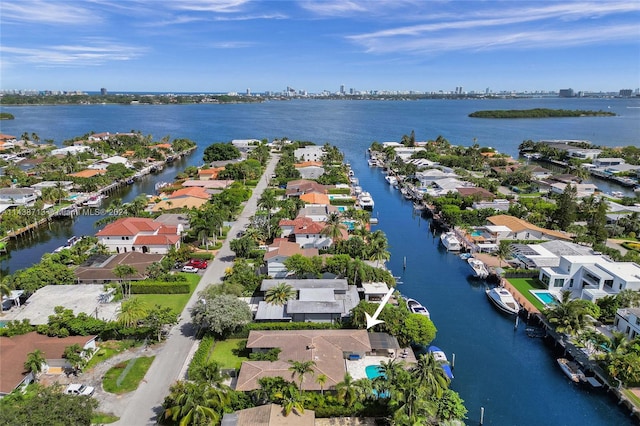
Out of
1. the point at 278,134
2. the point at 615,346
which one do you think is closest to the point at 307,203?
the point at 615,346

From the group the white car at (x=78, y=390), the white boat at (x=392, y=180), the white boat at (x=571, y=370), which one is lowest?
the white boat at (x=571, y=370)

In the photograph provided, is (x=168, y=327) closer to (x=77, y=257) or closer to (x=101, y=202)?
(x=77, y=257)

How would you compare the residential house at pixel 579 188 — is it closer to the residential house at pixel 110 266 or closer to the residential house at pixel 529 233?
the residential house at pixel 529 233

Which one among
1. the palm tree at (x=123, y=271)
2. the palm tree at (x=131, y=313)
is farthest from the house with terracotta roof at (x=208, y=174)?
the palm tree at (x=131, y=313)

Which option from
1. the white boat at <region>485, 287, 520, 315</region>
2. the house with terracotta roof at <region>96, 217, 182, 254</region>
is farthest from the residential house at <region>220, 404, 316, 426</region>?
the house with terracotta roof at <region>96, 217, 182, 254</region>

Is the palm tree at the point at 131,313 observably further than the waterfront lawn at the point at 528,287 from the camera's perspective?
No

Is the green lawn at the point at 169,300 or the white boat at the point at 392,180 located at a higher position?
the white boat at the point at 392,180
